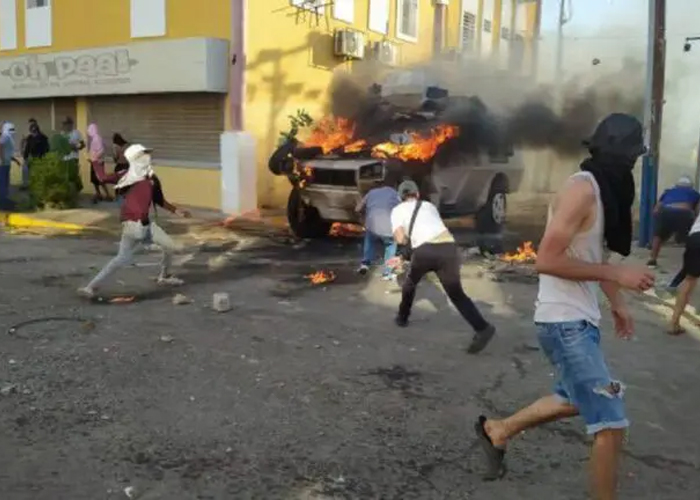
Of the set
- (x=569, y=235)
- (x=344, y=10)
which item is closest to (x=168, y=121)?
(x=344, y=10)

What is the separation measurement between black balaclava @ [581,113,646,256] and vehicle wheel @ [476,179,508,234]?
862 centimetres

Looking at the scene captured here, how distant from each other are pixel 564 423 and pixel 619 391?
1555mm

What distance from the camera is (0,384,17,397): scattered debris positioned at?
15.6ft

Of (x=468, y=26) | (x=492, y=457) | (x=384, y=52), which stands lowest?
(x=492, y=457)

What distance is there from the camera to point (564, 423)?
177 inches

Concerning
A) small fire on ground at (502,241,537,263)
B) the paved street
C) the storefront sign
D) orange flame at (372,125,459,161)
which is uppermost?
the storefront sign

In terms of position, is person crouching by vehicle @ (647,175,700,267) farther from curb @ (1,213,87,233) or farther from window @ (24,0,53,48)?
window @ (24,0,53,48)

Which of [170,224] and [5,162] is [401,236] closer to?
[170,224]

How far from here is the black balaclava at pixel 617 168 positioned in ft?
10.2

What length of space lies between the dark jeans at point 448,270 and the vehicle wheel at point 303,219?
5.48 meters

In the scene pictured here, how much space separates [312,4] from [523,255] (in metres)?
8.73

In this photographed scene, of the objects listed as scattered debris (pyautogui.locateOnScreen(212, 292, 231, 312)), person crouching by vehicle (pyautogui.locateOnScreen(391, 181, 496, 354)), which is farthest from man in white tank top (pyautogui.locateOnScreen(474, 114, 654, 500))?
scattered debris (pyautogui.locateOnScreen(212, 292, 231, 312))

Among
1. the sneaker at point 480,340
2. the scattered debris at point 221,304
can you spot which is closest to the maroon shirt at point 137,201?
the scattered debris at point 221,304

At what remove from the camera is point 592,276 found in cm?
297
